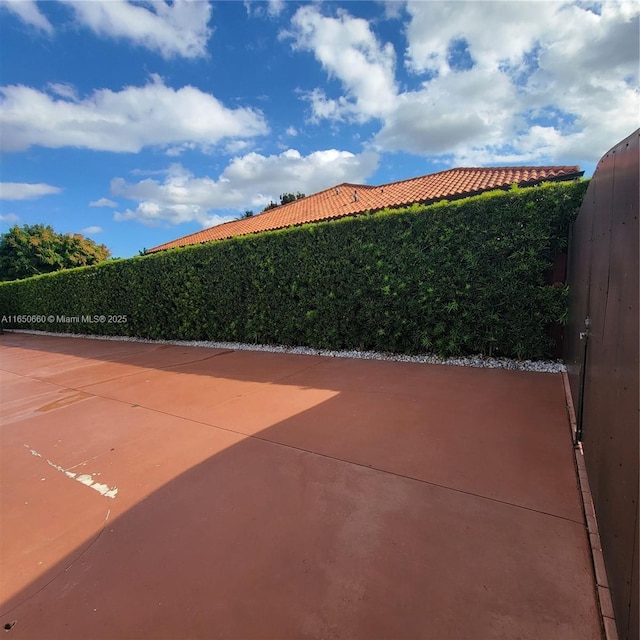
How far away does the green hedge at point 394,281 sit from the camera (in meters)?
4.96

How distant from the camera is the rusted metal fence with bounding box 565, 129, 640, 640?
1.13 meters

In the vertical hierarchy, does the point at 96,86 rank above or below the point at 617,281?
above

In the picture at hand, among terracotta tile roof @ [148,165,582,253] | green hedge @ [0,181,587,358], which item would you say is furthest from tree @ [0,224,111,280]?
green hedge @ [0,181,587,358]

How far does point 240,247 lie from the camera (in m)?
8.22

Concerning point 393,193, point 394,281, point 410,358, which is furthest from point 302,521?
point 393,193

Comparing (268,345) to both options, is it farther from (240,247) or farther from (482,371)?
(482,371)

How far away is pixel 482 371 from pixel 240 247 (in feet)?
20.1

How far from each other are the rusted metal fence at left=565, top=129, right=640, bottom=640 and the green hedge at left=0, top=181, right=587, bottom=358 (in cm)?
295

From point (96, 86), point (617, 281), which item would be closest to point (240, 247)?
point (96, 86)

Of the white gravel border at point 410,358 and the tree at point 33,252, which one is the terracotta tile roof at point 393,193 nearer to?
the white gravel border at point 410,358

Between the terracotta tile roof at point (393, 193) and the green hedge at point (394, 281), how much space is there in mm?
5157

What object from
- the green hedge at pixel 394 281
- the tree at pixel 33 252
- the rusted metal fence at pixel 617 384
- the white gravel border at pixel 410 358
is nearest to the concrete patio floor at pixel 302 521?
the rusted metal fence at pixel 617 384

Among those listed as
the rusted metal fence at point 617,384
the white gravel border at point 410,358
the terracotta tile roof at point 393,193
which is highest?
the terracotta tile roof at point 393,193

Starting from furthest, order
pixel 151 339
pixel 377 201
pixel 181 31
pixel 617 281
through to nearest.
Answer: pixel 377 201, pixel 151 339, pixel 181 31, pixel 617 281
